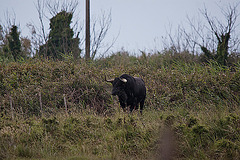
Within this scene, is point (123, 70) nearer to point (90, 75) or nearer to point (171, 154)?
point (90, 75)

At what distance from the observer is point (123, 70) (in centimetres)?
1493

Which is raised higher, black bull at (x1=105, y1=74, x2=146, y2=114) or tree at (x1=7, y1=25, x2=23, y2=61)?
tree at (x1=7, y1=25, x2=23, y2=61)

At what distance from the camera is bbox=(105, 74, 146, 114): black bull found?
30.8ft

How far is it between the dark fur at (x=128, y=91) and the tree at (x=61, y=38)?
10.1 m

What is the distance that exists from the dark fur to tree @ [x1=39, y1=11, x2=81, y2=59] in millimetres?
10064

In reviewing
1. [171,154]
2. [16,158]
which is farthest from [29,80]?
[171,154]

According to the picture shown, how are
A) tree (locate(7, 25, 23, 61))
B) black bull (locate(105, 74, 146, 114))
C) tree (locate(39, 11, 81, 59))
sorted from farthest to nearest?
tree (locate(7, 25, 23, 61))
tree (locate(39, 11, 81, 59))
black bull (locate(105, 74, 146, 114))

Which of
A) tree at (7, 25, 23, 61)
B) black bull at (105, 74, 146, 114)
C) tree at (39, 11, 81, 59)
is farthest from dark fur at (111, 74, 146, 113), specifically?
tree at (7, 25, 23, 61)

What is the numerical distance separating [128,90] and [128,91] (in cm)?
3

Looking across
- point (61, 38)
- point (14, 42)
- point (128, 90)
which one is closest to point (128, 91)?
point (128, 90)

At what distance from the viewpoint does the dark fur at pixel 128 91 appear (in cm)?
939

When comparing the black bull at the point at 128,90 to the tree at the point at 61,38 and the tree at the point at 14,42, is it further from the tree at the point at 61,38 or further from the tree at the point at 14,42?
the tree at the point at 14,42

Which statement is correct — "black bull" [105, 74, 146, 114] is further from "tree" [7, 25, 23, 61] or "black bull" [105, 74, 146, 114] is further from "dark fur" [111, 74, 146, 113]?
"tree" [7, 25, 23, 61]

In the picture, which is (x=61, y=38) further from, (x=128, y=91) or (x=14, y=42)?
(x=128, y=91)
